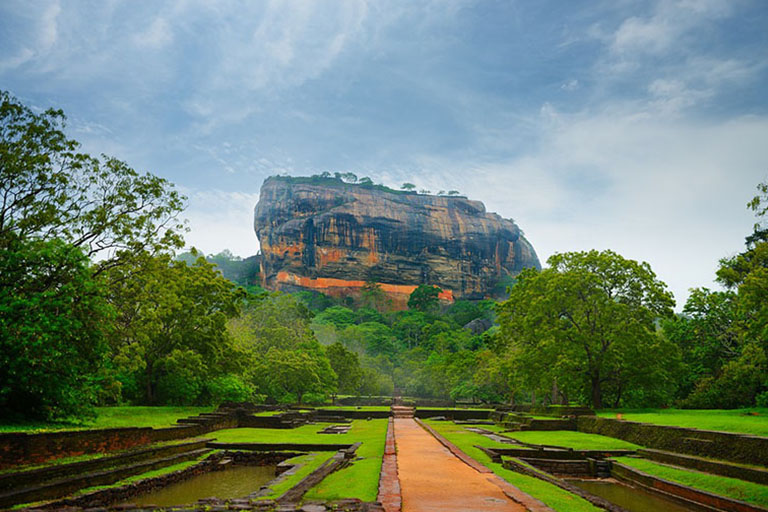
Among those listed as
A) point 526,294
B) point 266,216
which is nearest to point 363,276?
point 266,216

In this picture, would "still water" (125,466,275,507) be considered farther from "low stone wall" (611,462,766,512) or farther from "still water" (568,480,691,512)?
"low stone wall" (611,462,766,512)

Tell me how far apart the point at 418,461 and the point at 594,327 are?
17.6 metres

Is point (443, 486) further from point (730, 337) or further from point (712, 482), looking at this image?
point (730, 337)

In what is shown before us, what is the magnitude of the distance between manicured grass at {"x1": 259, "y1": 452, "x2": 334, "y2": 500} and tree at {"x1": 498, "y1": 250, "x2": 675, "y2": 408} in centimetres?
1509

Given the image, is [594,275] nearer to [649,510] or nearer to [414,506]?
[649,510]

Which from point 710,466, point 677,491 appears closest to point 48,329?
point 677,491

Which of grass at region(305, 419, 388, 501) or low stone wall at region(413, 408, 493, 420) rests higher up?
grass at region(305, 419, 388, 501)

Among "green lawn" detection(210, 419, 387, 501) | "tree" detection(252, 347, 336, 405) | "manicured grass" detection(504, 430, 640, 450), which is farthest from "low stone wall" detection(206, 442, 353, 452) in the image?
"tree" detection(252, 347, 336, 405)

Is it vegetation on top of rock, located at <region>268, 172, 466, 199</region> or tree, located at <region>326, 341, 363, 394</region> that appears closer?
tree, located at <region>326, 341, 363, 394</region>

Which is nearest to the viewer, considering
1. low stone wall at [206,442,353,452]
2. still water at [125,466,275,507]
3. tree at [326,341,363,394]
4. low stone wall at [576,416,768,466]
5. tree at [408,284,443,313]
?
still water at [125,466,275,507]

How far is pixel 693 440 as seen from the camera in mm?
12961

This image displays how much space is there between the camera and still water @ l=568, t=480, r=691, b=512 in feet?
32.6

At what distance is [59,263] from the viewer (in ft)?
43.9

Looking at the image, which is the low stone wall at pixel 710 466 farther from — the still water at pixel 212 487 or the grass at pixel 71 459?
the grass at pixel 71 459
